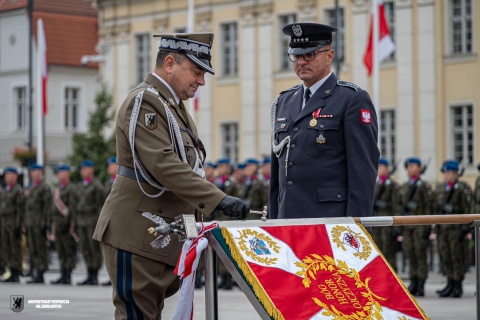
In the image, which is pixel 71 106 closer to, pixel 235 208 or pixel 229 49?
pixel 229 49

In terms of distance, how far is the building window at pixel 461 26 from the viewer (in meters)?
32.4

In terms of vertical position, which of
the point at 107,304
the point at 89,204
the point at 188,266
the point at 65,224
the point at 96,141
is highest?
the point at 96,141

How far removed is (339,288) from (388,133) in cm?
2864

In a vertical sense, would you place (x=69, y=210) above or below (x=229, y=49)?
below

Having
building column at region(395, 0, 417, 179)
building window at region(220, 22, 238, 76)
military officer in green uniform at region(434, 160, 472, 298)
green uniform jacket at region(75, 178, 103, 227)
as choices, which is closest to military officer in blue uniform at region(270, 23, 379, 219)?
military officer in green uniform at region(434, 160, 472, 298)

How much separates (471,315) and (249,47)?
2636cm

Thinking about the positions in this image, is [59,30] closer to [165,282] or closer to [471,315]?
[471,315]

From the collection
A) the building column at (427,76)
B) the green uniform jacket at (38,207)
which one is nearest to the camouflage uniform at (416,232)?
the green uniform jacket at (38,207)

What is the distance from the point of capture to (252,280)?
19.4 ft

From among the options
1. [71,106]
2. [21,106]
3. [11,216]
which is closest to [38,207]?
[11,216]

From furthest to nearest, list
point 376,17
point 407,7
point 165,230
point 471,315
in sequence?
point 407,7
point 376,17
point 471,315
point 165,230

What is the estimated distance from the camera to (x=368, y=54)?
2789 cm

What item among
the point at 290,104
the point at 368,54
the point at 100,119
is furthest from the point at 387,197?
the point at 100,119

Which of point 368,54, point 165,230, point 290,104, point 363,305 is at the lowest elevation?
point 363,305
